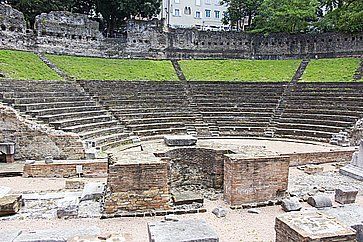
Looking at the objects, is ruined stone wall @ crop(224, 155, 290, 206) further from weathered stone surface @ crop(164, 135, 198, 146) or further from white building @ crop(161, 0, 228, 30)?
white building @ crop(161, 0, 228, 30)

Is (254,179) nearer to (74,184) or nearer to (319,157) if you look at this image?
(74,184)

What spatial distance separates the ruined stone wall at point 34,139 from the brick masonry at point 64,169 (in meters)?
1.69

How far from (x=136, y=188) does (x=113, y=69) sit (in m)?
19.3

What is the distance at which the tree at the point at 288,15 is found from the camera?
106 feet

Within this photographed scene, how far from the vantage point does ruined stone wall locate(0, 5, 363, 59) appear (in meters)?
27.5

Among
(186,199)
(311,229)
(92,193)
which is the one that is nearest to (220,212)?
(186,199)

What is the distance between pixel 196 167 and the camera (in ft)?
34.8

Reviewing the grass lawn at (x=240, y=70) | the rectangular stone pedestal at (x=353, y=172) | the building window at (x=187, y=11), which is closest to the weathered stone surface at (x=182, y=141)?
the rectangular stone pedestal at (x=353, y=172)

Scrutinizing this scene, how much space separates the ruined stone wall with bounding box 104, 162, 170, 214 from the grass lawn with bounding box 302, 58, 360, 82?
1942 centimetres

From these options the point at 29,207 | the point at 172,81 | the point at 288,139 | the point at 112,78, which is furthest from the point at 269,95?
the point at 29,207

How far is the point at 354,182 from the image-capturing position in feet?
36.1

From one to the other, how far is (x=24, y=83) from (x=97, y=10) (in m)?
→ 17.4

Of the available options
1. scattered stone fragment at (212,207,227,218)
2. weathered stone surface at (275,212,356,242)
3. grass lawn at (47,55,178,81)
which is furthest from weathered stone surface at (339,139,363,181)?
grass lawn at (47,55,178,81)

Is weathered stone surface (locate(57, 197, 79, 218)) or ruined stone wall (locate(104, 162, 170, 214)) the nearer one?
weathered stone surface (locate(57, 197, 79, 218))
